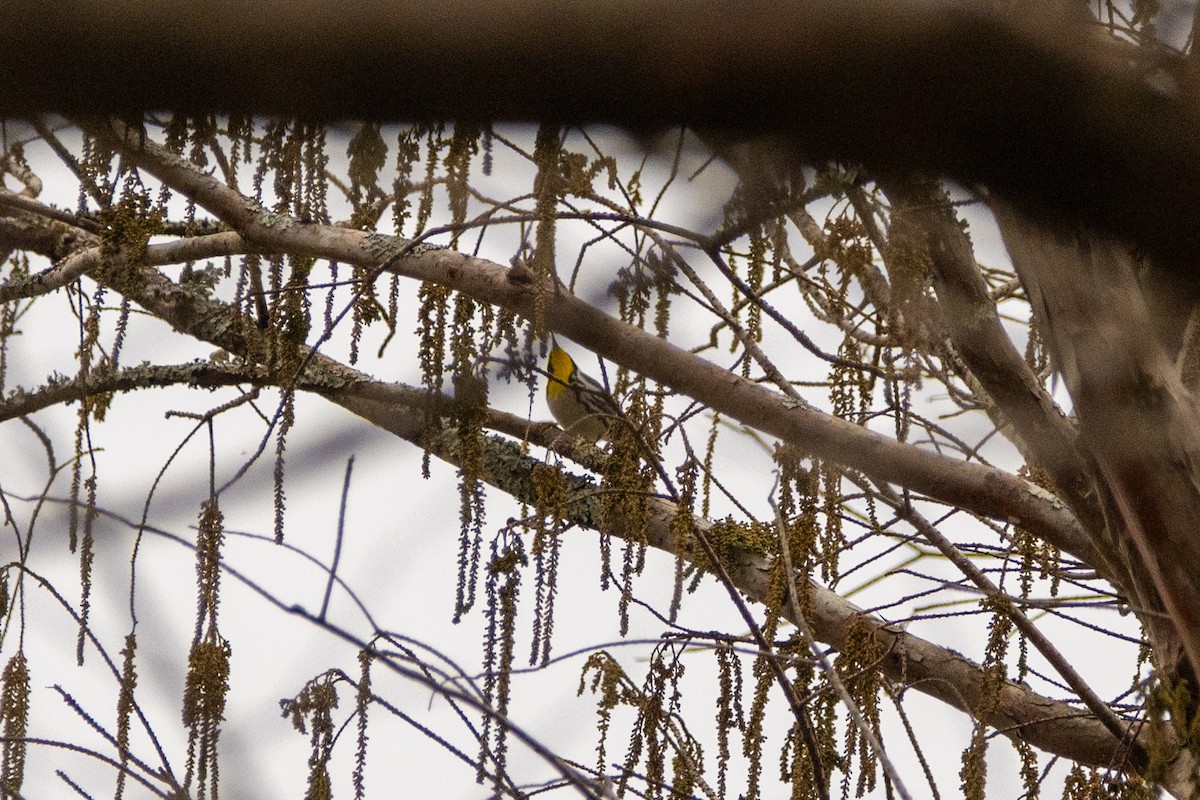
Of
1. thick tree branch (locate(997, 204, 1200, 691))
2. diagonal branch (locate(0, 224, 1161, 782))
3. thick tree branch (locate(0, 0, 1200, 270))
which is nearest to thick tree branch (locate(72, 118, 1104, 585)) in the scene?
diagonal branch (locate(0, 224, 1161, 782))

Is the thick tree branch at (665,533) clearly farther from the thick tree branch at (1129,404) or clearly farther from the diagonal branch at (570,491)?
the thick tree branch at (1129,404)

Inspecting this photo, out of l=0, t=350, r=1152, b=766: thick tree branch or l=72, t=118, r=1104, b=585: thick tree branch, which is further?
l=0, t=350, r=1152, b=766: thick tree branch

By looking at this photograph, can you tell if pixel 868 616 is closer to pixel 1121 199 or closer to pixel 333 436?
pixel 333 436

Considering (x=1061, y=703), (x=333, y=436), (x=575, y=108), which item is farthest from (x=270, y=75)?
(x=1061, y=703)

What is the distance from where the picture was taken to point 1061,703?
2617 mm

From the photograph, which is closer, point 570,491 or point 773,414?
point 773,414

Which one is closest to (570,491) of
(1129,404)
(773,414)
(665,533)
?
(665,533)

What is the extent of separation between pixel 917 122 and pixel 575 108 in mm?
181

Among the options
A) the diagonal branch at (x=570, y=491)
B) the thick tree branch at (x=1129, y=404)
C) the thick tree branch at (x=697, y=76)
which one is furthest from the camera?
the diagonal branch at (x=570, y=491)

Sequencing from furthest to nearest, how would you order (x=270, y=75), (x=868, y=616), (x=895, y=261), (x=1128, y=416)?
(x=868, y=616)
(x=895, y=261)
(x=1128, y=416)
(x=270, y=75)

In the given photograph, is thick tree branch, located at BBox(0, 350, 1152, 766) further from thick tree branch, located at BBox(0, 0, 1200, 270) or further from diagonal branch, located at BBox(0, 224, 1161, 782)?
thick tree branch, located at BBox(0, 0, 1200, 270)

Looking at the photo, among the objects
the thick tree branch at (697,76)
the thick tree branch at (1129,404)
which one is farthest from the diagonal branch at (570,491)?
the thick tree branch at (697,76)

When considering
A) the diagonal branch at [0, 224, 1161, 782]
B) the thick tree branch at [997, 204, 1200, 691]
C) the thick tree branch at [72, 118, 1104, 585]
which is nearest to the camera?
the thick tree branch at [997, 204, 1200, 691]

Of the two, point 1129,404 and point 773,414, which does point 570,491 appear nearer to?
point 773,414
